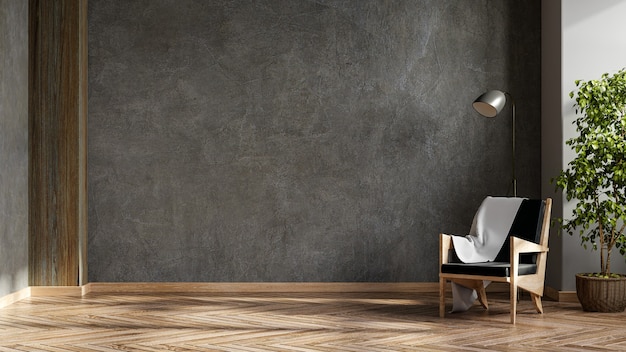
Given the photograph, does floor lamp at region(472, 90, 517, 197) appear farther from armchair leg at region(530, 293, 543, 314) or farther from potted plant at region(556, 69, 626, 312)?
armchair leg at region(530, 293, 543, 314)

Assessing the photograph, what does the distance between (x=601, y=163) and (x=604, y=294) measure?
0.90 m

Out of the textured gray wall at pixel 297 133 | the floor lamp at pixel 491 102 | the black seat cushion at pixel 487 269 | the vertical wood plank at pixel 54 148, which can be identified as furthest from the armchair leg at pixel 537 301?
the vertical wood plank at pixel 54 148

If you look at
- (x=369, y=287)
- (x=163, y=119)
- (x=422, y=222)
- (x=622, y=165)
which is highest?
(x=163, y=119)

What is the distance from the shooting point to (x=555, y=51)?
5.91 m

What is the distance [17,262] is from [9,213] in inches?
16.5

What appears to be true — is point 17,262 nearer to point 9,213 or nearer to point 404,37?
point 9,213

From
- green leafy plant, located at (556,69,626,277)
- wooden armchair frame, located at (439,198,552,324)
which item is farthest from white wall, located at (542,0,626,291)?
wooden armchair frame, located at (439,198,552,324)

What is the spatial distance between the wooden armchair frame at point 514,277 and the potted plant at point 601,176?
0.33m

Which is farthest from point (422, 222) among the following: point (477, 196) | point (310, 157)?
point (310, 157)

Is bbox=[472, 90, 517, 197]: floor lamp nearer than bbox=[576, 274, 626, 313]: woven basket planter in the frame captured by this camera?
No

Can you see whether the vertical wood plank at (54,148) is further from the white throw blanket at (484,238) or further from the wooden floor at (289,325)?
the white throw blanket at (484,238)

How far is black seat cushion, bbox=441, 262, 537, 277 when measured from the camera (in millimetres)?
4840

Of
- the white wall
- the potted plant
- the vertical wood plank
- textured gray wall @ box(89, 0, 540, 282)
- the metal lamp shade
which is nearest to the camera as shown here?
the potted plant

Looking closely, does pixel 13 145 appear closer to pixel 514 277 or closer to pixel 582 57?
pixel 514 277
